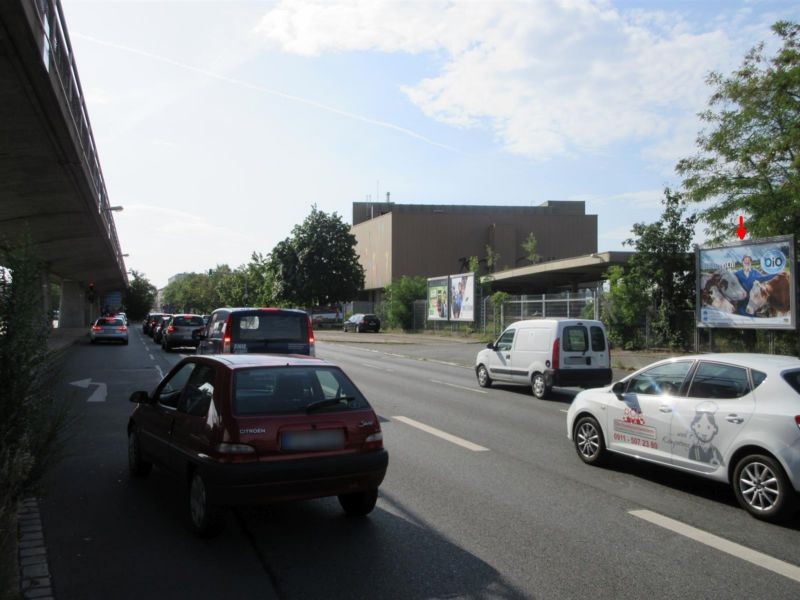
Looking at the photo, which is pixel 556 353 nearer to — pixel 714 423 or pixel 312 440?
pixel 714 423

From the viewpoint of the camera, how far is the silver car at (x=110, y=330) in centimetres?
3784

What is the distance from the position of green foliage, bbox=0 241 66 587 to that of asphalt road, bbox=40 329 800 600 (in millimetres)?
551

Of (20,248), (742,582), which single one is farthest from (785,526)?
(20,248)

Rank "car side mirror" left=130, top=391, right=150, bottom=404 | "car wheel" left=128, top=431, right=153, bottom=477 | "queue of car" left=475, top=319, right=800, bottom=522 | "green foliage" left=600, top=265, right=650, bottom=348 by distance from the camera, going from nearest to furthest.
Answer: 1. "queue of car" left=475, top=319, right=800, bottom=522
2. "car side mirror" left=130, top=391, right=150, bottom=404
3. "car wheel" left=128, top=431, right=153, bottom=477
4. "green foliage" left=600, top=265, right=650, bottom=348

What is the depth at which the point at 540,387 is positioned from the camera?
50.6 ft

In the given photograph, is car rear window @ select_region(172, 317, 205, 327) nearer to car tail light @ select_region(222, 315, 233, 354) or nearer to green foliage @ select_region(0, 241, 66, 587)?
car tail light @ select_region(222, 315, 233, 354)

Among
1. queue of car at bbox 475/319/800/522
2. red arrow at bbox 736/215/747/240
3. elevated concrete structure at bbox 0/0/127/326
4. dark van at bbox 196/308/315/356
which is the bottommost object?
queue of car at bbox 475/319/800/522

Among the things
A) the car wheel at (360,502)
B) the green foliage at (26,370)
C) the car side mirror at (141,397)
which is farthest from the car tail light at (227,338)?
the car wheel at (360,502)

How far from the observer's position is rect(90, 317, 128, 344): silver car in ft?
124

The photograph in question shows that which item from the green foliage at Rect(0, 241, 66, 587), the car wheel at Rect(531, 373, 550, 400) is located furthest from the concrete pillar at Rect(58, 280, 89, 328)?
the green foliage at Rect(0, 241, 66, 587)

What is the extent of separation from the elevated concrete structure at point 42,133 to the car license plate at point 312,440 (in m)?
3.26

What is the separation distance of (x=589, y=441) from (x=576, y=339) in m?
7.51

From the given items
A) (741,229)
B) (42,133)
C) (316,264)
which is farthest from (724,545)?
(316,264)

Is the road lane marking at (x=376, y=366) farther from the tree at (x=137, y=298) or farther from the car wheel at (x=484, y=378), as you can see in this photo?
the tree at (x=137, y=298)
